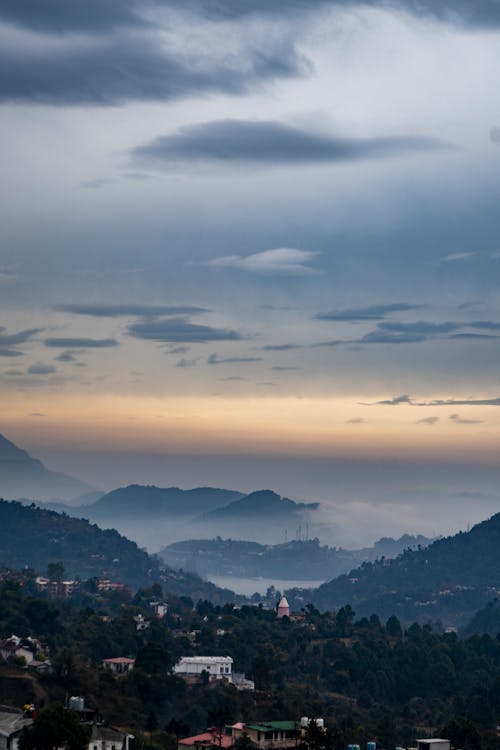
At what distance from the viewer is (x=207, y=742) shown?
6425 cm

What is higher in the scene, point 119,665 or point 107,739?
point 119,665

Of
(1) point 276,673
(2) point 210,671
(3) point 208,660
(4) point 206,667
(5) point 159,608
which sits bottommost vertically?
(1) point 276,673

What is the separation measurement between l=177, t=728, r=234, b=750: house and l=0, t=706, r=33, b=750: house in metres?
8.07

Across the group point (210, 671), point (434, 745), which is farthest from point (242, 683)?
point (434, 745)

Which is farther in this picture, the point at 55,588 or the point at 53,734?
the point at 55,588

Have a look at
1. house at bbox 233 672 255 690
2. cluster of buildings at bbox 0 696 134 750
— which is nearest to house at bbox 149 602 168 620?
house at bbox 233 672 255 690

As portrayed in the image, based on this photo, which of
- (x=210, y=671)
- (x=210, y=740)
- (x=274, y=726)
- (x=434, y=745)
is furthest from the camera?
(x=210, y=671)

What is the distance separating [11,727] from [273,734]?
41.0 feet

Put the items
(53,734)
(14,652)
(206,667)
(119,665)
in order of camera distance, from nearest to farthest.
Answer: (53,734)
(14,652)
(119,665)
(206,667)

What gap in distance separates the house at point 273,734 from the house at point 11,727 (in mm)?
10375

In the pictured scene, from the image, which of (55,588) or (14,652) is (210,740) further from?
(55,588)

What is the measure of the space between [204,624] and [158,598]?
38.9 metres

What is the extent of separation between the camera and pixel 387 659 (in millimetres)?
104062

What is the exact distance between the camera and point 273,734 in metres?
63.9
